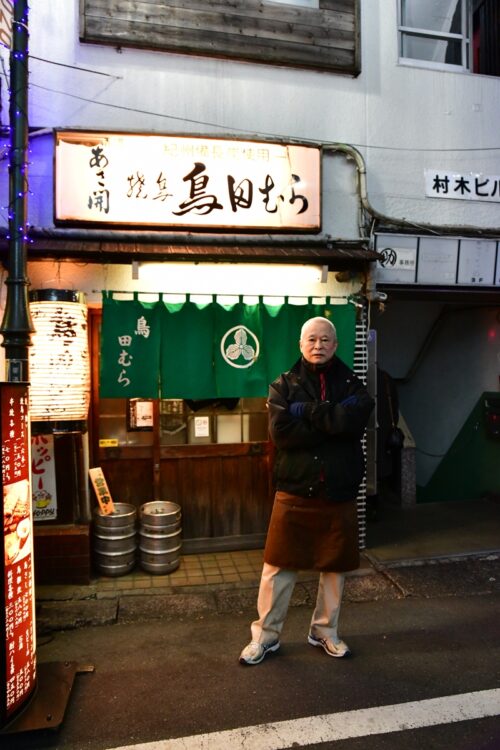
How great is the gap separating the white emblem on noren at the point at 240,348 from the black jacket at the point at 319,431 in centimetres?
209

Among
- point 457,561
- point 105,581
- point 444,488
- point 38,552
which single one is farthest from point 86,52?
point 444,488

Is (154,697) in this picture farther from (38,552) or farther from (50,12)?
(50,12)

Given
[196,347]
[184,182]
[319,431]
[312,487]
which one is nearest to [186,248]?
[184,182]

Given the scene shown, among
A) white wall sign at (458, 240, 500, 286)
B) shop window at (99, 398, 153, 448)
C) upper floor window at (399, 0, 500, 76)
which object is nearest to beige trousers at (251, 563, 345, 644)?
shop window at (99, 398, 153, 448)

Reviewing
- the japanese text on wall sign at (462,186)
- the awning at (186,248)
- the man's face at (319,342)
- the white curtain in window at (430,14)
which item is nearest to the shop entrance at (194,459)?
the awning at (186,248)

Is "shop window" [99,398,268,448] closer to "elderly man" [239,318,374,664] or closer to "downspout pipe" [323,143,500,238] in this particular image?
"elderly man" [239,318,374,664]

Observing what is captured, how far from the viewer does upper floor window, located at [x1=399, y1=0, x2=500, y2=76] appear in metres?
8.29

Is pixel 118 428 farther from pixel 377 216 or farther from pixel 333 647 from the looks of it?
pixel 377 216

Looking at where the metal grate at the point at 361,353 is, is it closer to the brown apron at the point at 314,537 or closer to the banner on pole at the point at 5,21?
the brown apron at the point at 314,537

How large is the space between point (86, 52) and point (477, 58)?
22.6ft

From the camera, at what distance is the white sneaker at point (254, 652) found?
4.62 m

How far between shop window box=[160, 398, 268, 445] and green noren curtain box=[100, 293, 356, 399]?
79 cm

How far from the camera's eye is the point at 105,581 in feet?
21.2

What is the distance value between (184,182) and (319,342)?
11.3 feet
